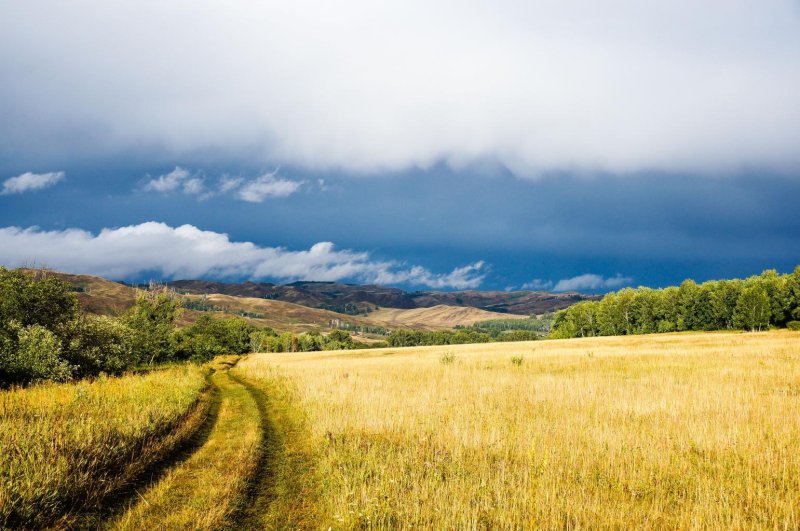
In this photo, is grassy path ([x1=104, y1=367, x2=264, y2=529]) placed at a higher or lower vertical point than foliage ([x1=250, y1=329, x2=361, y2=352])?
higher

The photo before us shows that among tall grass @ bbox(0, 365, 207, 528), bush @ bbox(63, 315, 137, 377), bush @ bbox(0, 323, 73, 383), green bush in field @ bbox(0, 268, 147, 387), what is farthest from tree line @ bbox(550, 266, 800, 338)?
bush @ bbox(0, 323, 73, 383)

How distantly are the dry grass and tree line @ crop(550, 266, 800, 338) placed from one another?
109m

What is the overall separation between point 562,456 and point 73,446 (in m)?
11.4

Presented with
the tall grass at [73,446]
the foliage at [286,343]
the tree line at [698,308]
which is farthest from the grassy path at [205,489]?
the foliage at [286,343]

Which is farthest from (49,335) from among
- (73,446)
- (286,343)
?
(286,343)

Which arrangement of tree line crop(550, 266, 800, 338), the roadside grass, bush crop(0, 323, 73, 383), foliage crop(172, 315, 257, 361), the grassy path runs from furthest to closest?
tree line crop(550, 266, 800, 338)
foliage crop(172, 315, 257, 361)
bush crop(0, 323, 73, 383)
the roadside grass
the grassy path

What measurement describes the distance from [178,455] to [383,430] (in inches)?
229

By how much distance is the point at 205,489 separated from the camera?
29.0 feet

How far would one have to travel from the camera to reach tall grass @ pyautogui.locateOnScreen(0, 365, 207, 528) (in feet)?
24.6

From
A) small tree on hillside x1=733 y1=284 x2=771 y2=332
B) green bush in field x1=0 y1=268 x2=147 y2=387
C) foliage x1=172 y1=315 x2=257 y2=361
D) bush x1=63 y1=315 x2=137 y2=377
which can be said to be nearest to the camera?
green bush in field x1=0 y1=268 x2=147 y2=387

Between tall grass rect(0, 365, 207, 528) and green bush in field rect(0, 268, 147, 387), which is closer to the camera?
tall grass rect(0, 365, 207, 528)

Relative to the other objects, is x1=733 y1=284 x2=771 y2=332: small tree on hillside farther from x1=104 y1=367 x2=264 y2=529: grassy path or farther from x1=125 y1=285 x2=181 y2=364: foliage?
x1=125 y1=285 x2=181 y2=364: foliage

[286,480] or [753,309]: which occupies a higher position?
[753,309]

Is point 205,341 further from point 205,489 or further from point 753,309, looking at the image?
point 753,309
